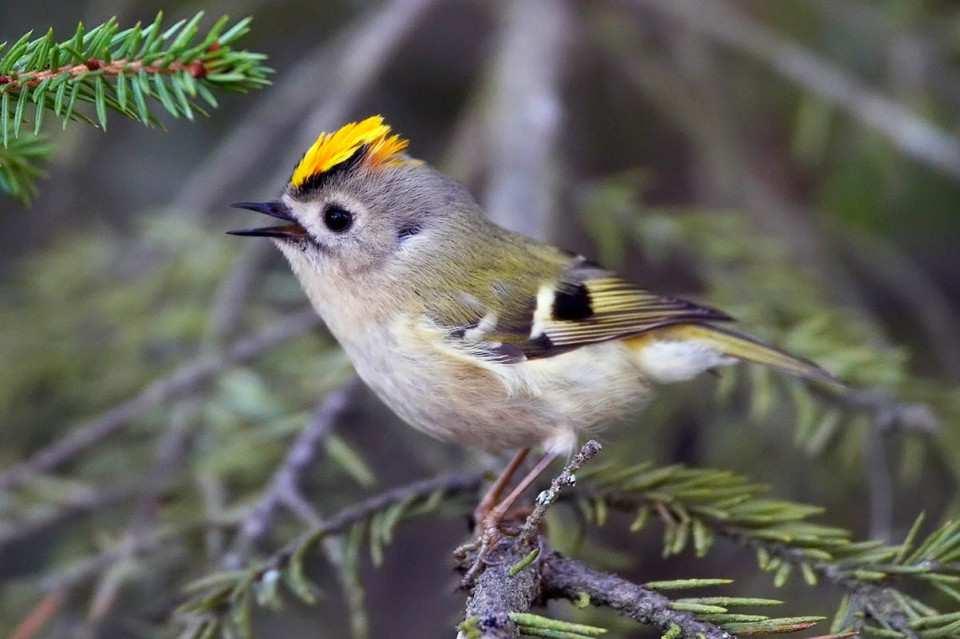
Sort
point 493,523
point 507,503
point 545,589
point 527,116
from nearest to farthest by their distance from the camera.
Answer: point 545,589
point 493,523
point 507,503
point 527,116

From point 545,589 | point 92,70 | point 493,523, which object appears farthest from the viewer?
point 493,523

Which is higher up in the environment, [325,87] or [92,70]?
[325,87]

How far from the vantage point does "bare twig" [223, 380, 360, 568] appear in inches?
58.6

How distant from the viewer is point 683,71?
8.04 feet

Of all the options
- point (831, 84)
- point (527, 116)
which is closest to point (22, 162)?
point (527, 116)

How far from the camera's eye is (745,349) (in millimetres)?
1756

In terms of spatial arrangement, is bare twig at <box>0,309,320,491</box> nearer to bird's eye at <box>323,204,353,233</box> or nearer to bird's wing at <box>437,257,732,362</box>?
bird's eye at <box>323,204,353,233</box>

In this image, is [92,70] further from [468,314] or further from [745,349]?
[745,349]

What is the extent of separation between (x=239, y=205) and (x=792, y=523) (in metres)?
0.91

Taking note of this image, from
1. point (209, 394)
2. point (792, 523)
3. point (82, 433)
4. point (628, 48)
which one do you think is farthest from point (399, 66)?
point (792, 523)

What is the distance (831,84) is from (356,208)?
102 centimetres

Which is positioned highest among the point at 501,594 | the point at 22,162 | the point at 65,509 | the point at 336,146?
the point at 336,146

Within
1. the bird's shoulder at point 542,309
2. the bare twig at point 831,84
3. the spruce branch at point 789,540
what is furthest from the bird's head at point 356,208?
the bare twig at point 831,84

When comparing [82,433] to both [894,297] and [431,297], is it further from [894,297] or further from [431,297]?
[894,297]
